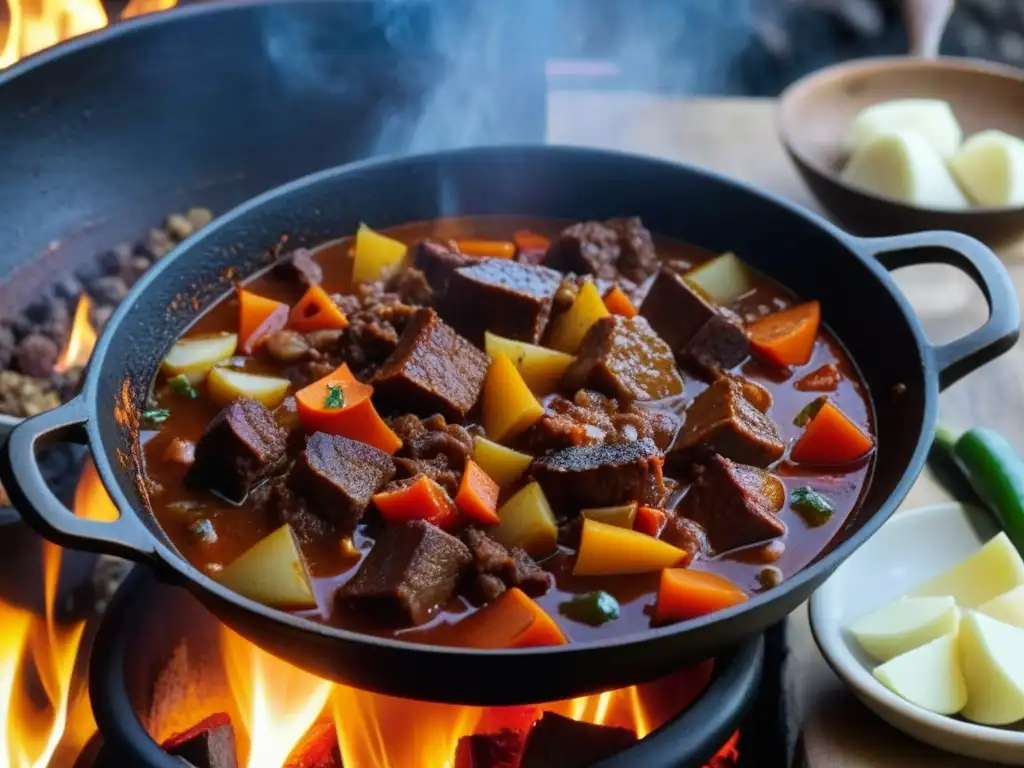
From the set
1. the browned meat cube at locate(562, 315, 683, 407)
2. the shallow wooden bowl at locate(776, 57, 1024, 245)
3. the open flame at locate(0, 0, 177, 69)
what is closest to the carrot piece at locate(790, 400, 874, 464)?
the browned meat cube at locate(562, 315, 683, 407)

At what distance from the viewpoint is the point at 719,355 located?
112 inches

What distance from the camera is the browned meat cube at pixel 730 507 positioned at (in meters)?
2.31

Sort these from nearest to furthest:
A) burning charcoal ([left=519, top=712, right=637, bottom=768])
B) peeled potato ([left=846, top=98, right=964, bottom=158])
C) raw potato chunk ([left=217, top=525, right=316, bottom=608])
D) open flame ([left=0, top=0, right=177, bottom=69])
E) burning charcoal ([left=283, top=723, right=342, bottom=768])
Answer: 1. raw potato chunk ([left=217, top=525, right=316, bottom=608])
2. burning charcoal ([left=519, top=712, right=637, bottom=768])
3. burning charcoal ([left=283, top=723, right=342, bottom=768])
4. open flame ([left=0, top=0, right=177, bottom=69])
5. peeled potato ([left=846, top=98, right=964, bottom=158])

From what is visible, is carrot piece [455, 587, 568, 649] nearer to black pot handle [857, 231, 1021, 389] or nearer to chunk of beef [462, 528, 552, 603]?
chunk of beef [462, 528, 552, 603]

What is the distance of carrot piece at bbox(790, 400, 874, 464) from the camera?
259 centimetres

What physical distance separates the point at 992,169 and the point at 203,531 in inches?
134

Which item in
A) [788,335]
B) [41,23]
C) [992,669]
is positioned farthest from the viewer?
[41,23]

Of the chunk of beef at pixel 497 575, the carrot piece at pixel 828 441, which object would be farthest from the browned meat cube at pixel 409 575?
the carrot piece at pixel 828 441

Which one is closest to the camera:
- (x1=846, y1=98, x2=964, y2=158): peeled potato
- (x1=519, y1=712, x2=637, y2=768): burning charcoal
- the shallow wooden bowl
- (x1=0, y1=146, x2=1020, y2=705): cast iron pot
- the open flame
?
(x1=0, y1=146, x2=1020, y2=705): cast iron pot

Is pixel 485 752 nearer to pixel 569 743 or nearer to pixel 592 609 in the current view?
pixel 569 743

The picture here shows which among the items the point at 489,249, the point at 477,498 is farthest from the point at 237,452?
the point at 489,249

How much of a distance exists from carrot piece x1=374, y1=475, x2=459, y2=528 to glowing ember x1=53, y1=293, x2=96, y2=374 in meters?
1.98

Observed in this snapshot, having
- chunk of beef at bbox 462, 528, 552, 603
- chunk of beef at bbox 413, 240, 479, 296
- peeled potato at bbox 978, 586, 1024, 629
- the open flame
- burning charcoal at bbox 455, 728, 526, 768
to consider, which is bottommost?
burning charcoal at bbox 455, 728, 526, 768

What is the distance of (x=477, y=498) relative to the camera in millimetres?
2361
